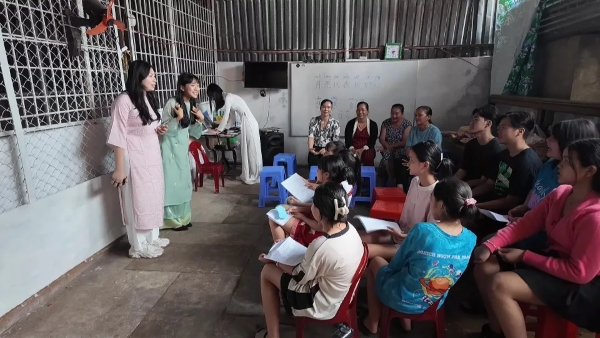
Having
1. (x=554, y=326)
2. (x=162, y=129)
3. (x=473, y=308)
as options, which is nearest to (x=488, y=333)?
(x=473, y=308)

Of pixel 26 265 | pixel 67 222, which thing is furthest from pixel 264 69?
pixel 26 265

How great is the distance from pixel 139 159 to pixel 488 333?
8.38ft

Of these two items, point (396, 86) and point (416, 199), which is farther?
point (396, 86)

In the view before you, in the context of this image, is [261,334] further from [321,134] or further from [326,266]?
[321,134]

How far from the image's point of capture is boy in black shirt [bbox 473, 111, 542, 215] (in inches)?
86.4

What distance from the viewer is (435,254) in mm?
1445

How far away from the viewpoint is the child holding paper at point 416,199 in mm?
1950

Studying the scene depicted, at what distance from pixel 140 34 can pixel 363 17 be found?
3298 mm

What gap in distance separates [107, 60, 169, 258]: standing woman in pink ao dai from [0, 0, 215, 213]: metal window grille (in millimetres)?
308

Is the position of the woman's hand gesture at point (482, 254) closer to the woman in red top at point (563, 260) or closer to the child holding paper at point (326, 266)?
the woman in red top at point (563, 260)

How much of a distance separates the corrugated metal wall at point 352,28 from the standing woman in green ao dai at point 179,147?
284cm

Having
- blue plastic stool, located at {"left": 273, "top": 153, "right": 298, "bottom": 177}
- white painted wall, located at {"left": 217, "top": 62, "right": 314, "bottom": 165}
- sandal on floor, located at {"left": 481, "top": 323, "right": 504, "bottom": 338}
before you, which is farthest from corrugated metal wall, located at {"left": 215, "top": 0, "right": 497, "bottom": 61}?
sandal on floor, located at {"left": 481, "top": 323, "right": 504, "bottom": 338}

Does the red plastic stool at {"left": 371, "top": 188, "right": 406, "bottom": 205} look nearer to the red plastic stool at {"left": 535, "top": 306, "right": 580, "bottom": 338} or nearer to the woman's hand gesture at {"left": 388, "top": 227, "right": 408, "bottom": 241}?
the woman's hand gesture at {"left": 388, "top": 227, "right": 408, "bottom": 241}

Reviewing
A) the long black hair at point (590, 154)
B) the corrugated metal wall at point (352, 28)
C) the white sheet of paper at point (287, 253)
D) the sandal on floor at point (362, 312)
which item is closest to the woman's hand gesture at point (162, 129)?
the white sheet of paper at point (287, 253)
